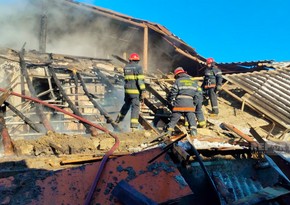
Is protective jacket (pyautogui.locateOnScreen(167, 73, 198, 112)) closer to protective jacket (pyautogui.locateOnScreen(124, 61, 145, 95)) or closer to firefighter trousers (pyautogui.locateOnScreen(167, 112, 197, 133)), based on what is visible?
firefighter trousers (pyautogui.locateOnScreen(167, 112, 197, 133))

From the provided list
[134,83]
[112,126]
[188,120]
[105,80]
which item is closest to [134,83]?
[134,83]

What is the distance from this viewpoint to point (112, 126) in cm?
607

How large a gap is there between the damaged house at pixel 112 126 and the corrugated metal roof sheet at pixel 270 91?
0.03 m

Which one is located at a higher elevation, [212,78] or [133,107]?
[212,78]

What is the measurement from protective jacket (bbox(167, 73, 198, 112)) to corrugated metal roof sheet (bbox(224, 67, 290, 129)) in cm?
290

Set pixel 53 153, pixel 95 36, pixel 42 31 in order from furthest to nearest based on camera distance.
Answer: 1. pixel 95 36
2. pixel 42 31
3. pixel 53 153

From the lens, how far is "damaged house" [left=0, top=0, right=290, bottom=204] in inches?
91.5

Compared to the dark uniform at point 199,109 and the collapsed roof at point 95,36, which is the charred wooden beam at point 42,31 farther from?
the dark uniform at point 199,109

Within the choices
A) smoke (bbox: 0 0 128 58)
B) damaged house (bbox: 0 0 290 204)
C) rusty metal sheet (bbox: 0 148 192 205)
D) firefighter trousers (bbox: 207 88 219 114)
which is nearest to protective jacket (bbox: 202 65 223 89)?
firefighter trousers (bbox: 207 88 219 114)

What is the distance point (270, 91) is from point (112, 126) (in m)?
5.41

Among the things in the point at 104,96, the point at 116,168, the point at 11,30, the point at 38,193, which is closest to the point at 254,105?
the point at 104,96

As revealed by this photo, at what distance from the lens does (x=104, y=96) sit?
8227mm

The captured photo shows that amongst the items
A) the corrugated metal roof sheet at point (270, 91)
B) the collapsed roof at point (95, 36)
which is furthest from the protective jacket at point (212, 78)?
the collapsed roof at point (95, 36)

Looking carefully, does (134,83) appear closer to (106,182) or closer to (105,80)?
(105,80)
